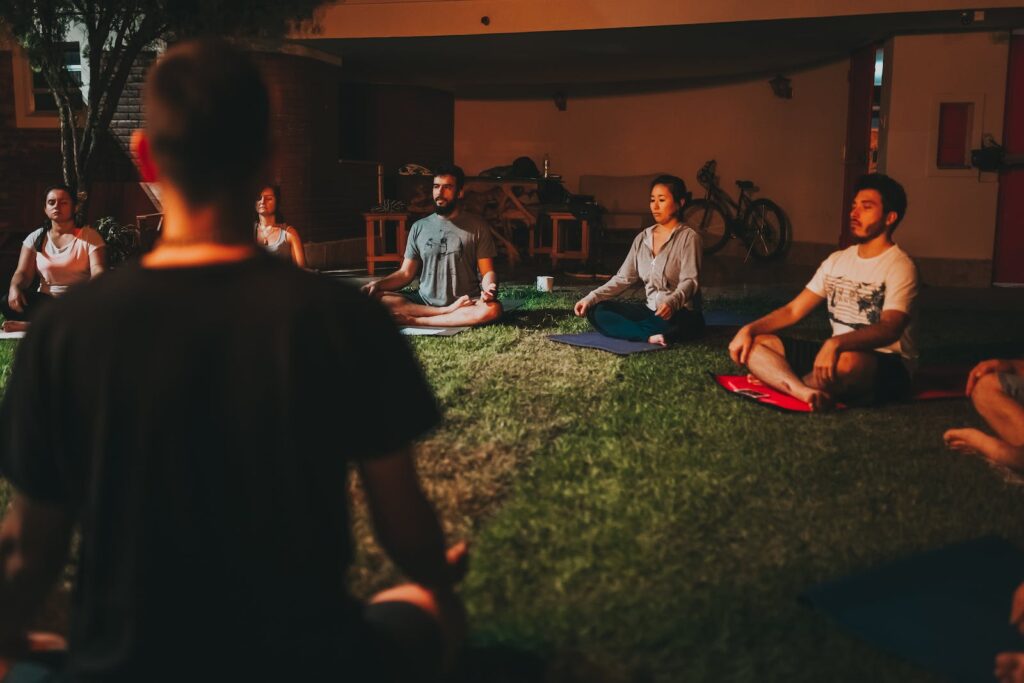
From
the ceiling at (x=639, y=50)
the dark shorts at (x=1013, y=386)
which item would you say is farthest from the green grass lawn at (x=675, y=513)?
the ceiling at (x=639, y=50)

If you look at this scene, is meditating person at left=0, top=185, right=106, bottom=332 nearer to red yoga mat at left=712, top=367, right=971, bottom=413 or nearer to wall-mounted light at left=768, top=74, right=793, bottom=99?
red yoga mat at left=712, top=367, right=971, bottom=413

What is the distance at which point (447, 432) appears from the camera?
158 inches

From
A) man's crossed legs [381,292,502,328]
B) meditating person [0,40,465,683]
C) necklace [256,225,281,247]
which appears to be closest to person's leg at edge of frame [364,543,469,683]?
meditating person [0,40,465,683]

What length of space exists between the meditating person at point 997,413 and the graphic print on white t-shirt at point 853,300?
0.67 m

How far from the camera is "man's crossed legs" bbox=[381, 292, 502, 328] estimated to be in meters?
6.77

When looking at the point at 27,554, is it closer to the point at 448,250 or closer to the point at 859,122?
the point at 448,250

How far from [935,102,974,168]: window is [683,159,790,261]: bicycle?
3153 mm

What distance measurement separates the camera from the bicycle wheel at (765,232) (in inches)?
497

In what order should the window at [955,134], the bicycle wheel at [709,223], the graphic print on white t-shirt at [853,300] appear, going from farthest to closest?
the bicycle wheel at [709,223] < the window at [955,134] < the graphic print on white t-shirt at [853,300]

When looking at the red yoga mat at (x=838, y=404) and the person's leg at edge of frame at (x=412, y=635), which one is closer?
the person's leg at edge of frame at (x=412, y=635)

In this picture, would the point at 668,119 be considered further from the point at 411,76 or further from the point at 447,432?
the point at 447,432

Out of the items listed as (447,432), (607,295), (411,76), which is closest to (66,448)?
(447,432)

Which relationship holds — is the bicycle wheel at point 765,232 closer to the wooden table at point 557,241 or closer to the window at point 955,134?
the wooden table at point 557,241

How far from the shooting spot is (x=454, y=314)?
6.79 metres
